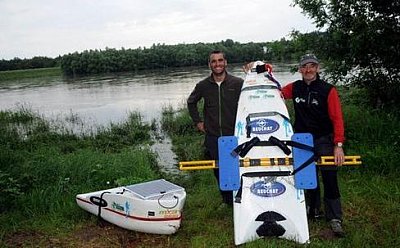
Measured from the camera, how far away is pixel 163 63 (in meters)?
65.3

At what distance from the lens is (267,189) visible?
4.00 meters

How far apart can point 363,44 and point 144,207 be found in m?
4.37

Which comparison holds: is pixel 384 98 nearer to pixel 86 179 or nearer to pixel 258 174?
pixel 258 174

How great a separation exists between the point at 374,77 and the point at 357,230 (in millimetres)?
3621

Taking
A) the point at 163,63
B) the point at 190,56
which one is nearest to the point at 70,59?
the point at 163,63

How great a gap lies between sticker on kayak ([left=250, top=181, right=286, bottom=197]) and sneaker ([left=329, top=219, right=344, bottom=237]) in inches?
22.4

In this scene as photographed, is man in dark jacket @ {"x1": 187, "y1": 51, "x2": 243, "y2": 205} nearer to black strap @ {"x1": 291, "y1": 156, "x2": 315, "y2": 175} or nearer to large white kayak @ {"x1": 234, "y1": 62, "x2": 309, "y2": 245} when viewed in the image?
large white kayak @ {"x1": 234, "y1": 62, "x2": 309, "y2": 245}

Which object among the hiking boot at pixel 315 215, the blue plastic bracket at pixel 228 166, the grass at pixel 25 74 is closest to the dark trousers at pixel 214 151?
the blue plastic bracket at pixel 228 166

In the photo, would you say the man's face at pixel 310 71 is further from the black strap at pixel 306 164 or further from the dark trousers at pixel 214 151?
the dark trousers at pixel 214 151

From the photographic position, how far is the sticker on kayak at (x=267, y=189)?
3.98 metres

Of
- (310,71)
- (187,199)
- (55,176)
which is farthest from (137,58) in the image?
(310,71)

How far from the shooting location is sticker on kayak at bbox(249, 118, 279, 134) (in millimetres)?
4285

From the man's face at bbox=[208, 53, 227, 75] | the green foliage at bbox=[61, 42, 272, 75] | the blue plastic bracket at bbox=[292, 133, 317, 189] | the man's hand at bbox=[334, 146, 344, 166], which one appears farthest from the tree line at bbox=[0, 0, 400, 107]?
the green foliage at bbox=[61, 42, 272, 75]

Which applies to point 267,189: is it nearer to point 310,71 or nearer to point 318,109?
point 318,109
